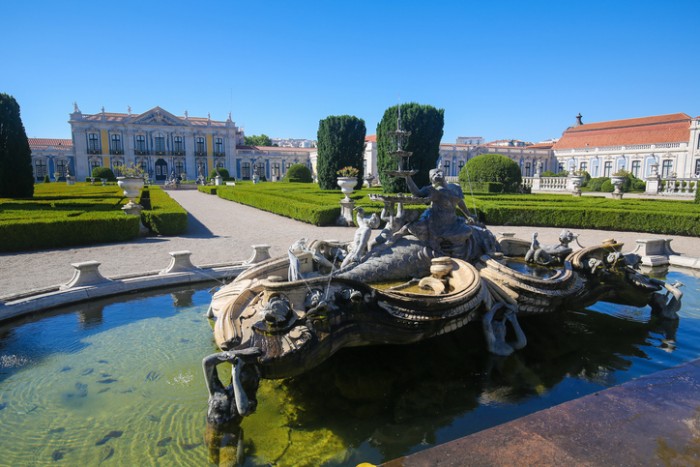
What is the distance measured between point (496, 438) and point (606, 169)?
62.7 meters

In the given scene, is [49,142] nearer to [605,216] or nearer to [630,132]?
[605,216]

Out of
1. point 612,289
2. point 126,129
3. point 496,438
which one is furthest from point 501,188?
point 126,129

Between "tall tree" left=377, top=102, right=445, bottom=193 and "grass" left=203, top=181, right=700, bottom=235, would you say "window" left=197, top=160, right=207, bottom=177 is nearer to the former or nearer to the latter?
"tall tree" left=377, top=102, right=445, bottom=193

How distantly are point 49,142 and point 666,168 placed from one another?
7690cm

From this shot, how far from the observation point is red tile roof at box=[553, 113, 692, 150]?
5088cm

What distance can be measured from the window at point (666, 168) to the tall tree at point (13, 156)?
58219 mm

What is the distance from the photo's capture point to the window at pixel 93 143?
2255 inches

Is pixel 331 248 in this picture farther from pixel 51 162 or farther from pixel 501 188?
pixel 51 162

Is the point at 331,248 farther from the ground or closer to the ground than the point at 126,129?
closer to the ground

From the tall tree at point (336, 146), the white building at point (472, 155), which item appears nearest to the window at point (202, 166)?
the white building at point (472, 155)

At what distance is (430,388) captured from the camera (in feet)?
14.1

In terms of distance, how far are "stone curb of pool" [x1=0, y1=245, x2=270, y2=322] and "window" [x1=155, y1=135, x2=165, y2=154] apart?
5871 cm

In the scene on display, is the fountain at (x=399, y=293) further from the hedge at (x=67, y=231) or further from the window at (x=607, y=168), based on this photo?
the window at (x=607, y=168)

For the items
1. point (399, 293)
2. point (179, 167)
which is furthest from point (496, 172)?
point (179, 167)
